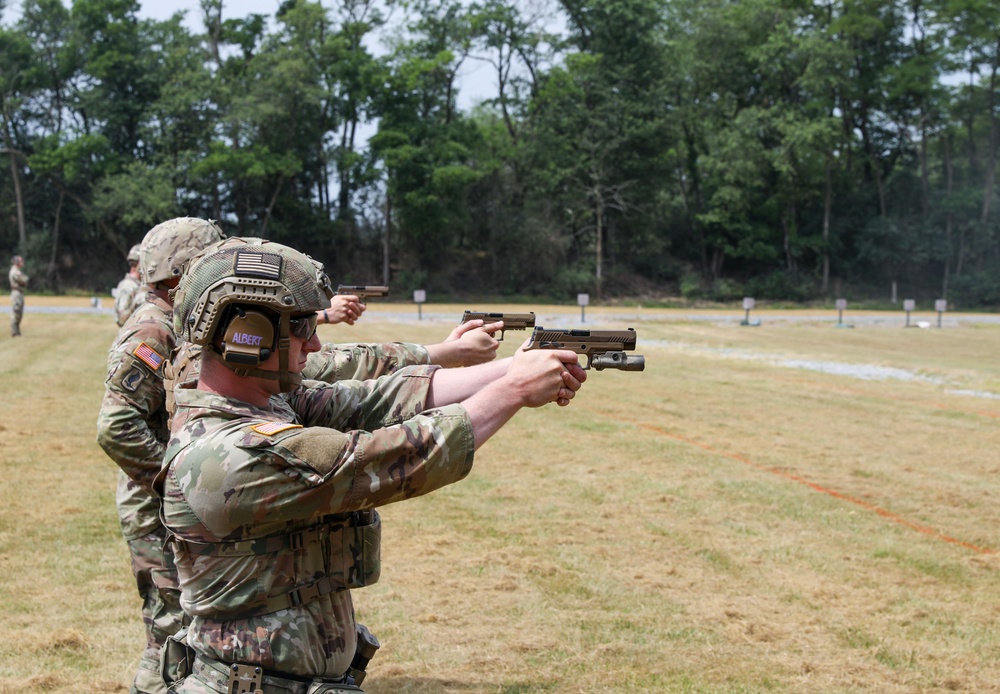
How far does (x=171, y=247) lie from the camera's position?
4082mm

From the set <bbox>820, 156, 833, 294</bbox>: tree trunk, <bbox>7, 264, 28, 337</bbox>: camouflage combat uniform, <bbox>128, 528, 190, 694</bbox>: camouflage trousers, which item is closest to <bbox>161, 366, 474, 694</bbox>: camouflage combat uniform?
<bbox>128, 528, 190, 694</bbox>: camouflage trousers

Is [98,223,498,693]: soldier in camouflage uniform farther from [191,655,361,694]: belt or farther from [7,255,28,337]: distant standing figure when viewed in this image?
[7,255,28,337]: distant standing figure

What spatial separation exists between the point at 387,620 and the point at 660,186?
48.2 metres

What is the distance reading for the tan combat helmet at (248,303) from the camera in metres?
2.40

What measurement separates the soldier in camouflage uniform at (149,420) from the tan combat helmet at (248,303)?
4.62 feet

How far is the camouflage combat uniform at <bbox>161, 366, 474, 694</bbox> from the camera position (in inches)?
90.5

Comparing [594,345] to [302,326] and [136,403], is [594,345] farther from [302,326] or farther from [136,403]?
[136,403]

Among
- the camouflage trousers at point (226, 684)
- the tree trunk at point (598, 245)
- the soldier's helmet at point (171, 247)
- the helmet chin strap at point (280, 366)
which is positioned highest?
the tree trunk at point (598, 245)

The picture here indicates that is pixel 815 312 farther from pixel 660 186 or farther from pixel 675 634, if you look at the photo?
pixel 675 634

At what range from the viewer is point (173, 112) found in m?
44.2

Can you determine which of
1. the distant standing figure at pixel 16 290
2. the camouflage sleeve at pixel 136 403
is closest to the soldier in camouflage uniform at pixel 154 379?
the camouflage sleeve at pixel 136 403

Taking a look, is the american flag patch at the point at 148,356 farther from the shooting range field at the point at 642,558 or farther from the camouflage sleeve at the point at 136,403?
the shooting range field at the point at 642,558

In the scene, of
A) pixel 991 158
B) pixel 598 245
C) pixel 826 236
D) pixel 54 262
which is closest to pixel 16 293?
pixel 54 262

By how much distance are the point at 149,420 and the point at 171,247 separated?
752 mm
